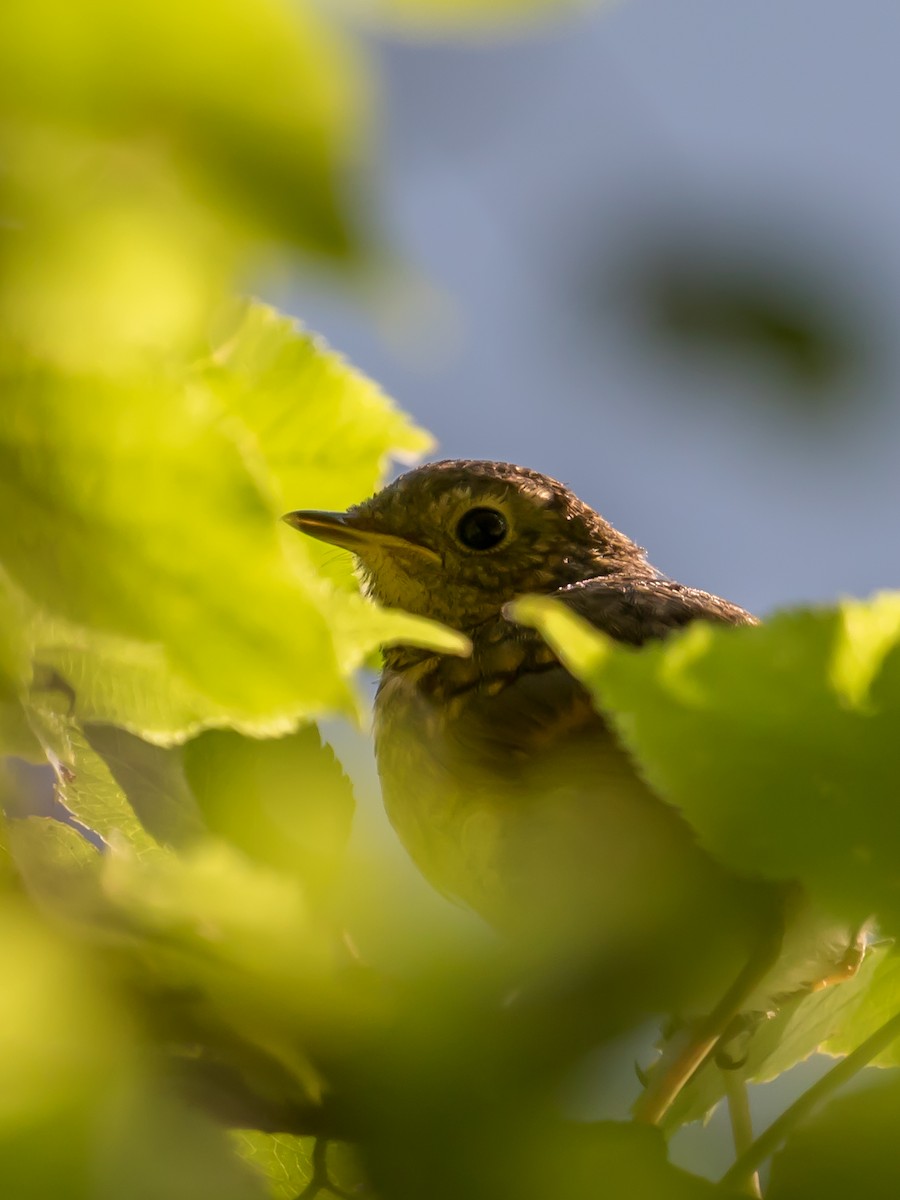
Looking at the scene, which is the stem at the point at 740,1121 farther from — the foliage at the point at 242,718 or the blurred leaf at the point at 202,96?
the blurred leaf at the point at 202,96

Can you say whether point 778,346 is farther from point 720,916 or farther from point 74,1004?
point 74,1004

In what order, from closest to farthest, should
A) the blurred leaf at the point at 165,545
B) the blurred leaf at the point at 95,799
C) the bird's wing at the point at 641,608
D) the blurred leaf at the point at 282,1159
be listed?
1. the blurred leaf at the point at 165,545
2. the blurred leaf at the point at 282,1159
3. the blurred leaf at the point at 95,799
4. the bird's wing at the point at 641,608

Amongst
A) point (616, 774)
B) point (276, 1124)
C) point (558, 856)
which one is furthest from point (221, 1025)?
point (616, 774)

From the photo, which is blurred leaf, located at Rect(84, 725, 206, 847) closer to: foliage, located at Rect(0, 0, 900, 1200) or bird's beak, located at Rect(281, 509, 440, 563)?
foliage, located at Rect(0, 0, 900, 1200)

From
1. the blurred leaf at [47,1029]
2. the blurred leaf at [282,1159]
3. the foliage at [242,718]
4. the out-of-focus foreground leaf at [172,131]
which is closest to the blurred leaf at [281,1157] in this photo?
the blurred leaf at [282,1159]

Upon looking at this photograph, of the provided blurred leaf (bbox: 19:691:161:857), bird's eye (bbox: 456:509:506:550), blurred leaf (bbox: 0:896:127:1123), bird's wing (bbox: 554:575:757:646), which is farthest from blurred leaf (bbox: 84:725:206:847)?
bird's eye (bbox: 456:509:506:550)

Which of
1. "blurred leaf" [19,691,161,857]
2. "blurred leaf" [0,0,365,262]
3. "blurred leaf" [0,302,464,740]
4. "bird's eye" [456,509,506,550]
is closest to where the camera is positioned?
"blurred leaf" [0,0,365,262]

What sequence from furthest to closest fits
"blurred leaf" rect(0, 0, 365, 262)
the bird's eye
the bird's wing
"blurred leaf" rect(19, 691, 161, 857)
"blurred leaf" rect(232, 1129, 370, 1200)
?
1. the bird's eye
2. the bird's wing
3. "blurred leaf" rect(19, 691, 161, 857)
4. "blurred leaf" rect(232, 1129, 370, 1200)
5. "blurred leaf" rect(0, 0, 365, 262)
